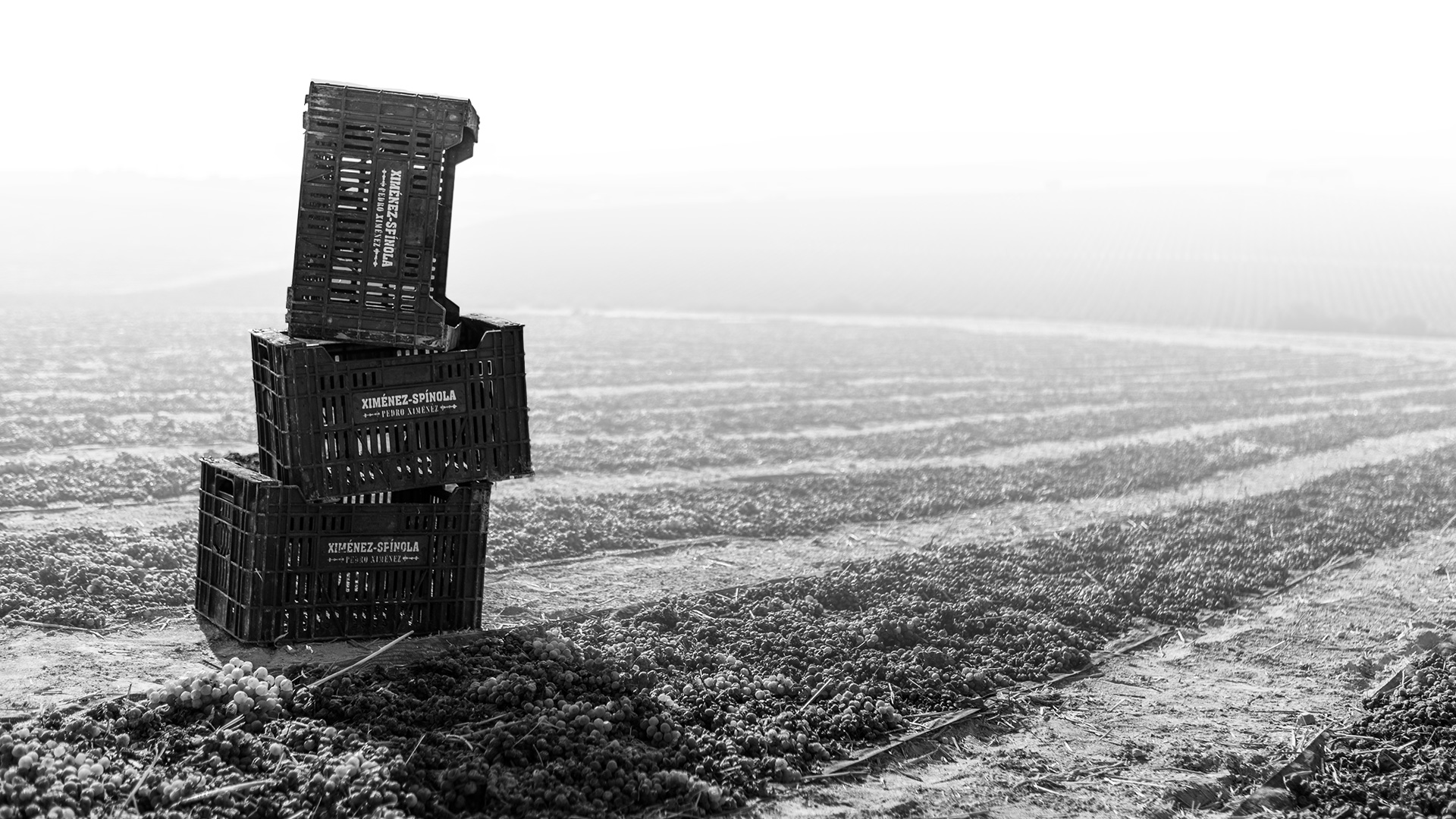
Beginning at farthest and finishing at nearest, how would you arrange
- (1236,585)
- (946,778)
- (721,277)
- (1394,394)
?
(721,277) → (1394,394) → (1236,585) → (946,778)

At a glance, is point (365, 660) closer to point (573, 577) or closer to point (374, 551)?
point (374, 551)

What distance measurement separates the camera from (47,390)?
20.8 meters

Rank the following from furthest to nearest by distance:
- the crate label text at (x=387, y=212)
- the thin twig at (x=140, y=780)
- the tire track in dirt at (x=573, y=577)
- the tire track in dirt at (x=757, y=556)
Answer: the tire track in dirt at (x=757, y=556), the crate label text at (x=387, y=212), the tire track in dirt at (x=573, y=577), the thin twig at (x=140, y=780)

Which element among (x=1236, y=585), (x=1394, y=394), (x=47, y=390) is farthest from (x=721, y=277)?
(x=1236, y=585)

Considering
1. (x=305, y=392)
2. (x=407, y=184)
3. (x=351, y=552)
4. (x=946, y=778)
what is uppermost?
(x=407, y=184)

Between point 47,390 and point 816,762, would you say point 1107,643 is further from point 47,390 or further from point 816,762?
point 47,390

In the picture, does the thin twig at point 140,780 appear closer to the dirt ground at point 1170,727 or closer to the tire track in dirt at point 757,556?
the dirt ground at point 1170,727

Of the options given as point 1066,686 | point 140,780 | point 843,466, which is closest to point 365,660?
point 140,780

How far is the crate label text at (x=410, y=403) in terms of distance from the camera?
7.52m

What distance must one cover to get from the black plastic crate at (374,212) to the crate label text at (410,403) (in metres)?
0.32

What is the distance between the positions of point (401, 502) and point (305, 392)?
100cm

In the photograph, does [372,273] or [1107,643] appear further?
[1107,643]

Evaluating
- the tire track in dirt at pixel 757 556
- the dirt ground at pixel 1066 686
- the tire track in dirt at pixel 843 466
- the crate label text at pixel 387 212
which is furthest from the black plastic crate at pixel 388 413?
the tire track in dirt at pixel 843 466

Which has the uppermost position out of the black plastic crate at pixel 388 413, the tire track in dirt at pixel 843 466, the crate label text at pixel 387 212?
the crate label text at pixel 387 212
